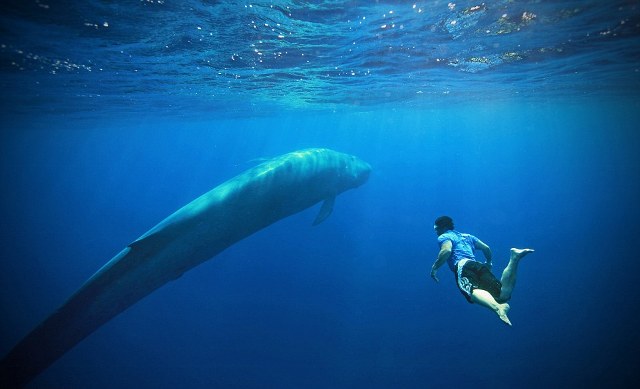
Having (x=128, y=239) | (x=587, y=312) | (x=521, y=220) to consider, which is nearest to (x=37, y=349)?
(x=587, y=312)

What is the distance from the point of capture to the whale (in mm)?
5379

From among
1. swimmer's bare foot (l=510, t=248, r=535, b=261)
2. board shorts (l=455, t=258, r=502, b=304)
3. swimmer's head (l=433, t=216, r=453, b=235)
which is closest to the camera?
swimmer's bare foot (l=510, t=248, r=535, b=261)

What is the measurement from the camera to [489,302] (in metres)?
4.89

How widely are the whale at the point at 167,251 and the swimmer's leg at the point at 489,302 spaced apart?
211 inches

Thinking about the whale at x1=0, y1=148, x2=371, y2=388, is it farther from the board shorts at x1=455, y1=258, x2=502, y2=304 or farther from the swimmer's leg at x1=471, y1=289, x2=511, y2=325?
the swimmer's leg at x1=471, y1=289, x2=511, y2=325

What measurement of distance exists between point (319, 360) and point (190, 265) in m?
10.8

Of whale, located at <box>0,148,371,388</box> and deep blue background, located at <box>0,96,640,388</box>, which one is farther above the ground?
whale, located at <box>0,148,371,388</box>

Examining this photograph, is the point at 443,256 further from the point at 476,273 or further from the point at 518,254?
the point at 518,254

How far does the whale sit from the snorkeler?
4627 mm

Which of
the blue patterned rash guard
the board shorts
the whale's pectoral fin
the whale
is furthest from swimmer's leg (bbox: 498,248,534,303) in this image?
the whale's pectoral fin

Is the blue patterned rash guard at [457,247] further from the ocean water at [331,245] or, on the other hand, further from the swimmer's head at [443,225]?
the ocean water at [331,245]

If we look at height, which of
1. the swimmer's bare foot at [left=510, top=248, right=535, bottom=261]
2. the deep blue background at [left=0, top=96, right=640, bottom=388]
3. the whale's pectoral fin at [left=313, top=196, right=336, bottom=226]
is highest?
the swimmer's bare foot at [left=510, top=248, right=535, bottom=261]

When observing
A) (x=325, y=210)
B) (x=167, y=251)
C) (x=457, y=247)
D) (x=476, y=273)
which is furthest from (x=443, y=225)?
(x=325, y=210)

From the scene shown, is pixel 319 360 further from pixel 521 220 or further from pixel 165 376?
pixel 521 220
